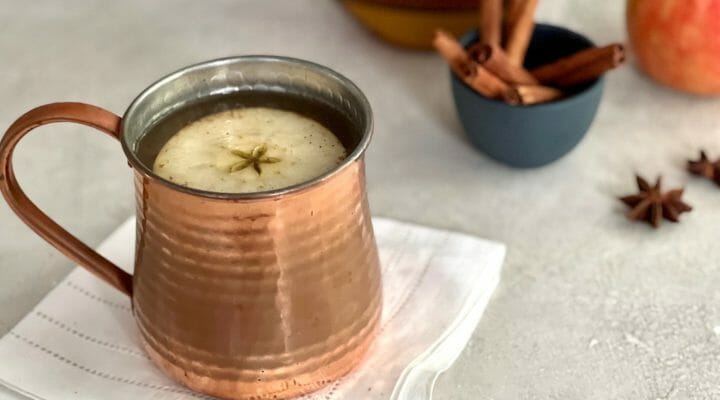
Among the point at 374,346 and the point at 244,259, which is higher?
the point at 244,259

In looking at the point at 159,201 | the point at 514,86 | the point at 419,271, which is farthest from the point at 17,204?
the point at 514,86

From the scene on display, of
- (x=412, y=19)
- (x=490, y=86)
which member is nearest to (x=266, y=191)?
(x=490, y=86)

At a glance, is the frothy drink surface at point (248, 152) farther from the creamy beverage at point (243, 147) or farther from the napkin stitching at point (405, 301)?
the napkin stitching at point (405, 301)

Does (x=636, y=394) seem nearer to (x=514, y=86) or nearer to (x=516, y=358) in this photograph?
(x=516, y=358)

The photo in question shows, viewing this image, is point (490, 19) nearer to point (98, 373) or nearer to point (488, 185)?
point (488, 185)

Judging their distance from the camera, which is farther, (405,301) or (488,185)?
(488,185)
